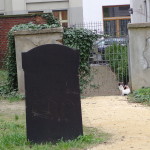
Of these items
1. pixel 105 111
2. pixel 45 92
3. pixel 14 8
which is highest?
pixel 14 8

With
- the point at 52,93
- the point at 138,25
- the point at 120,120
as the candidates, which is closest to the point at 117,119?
the point at 120,120

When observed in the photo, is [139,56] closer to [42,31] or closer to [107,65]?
[107,65]

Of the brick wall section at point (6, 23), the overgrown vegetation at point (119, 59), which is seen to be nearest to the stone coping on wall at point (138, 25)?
the overgrown vegetation at point (119, 59)

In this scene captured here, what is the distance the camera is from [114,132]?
29.2 feet

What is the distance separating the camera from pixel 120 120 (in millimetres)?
10125

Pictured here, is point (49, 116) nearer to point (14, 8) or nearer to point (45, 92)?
point (45, 92)

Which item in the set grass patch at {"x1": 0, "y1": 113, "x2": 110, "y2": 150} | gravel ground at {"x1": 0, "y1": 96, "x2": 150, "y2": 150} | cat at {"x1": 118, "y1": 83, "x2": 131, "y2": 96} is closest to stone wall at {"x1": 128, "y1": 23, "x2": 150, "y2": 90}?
cat at {"x1": 118, "y1": 83, "x2": 131, "y2": 96}

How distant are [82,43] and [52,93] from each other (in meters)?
7.71

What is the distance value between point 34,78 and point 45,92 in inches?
10.8

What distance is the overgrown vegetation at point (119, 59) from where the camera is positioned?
15791mm

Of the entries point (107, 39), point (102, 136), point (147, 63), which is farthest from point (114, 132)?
point (107, 39)

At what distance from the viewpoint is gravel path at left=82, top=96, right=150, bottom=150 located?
26.1 feet

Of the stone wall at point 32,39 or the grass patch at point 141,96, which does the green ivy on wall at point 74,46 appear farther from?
the grass patch at point 141,96

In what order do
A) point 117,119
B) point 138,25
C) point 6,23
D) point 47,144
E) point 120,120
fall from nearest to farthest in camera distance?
point 47,144 → point 120,120 → point 117,119 → point 138,25 → point 6,23
